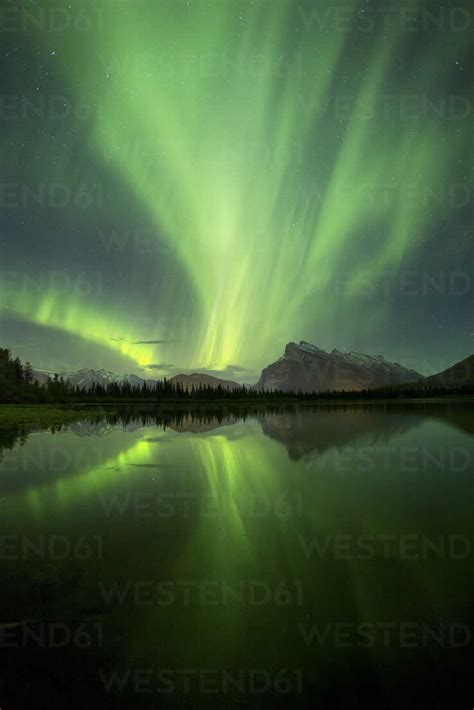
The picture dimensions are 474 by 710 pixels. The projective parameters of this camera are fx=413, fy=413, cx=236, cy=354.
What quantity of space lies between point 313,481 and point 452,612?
38.8 feet

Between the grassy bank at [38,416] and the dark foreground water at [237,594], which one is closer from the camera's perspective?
the dark foreground water at [237,594]

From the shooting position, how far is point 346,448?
3133 centimetres

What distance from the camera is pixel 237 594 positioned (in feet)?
31.7

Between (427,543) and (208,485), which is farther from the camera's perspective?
(208,485)

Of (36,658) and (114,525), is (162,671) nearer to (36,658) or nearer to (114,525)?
(36,658)

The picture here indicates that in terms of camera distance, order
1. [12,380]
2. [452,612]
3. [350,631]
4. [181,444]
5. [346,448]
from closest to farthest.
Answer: [350,631] → [452,612] → [346,448] → [181,444] → [12,380]

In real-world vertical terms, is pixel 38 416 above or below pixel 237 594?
above

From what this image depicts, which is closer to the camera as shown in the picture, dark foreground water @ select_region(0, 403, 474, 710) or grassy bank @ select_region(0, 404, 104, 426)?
dark foreground water @ select_region(0, 403, 474, 710)

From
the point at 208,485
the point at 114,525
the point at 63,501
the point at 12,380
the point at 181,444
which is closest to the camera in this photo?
the point at 114,525

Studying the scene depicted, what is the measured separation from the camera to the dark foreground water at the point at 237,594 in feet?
22.9

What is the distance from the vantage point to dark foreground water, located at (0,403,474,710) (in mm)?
6965

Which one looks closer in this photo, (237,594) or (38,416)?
(237,594)

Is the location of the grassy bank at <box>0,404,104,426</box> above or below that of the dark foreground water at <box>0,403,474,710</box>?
above

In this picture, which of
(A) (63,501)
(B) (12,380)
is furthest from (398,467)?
(B) (12,380)
